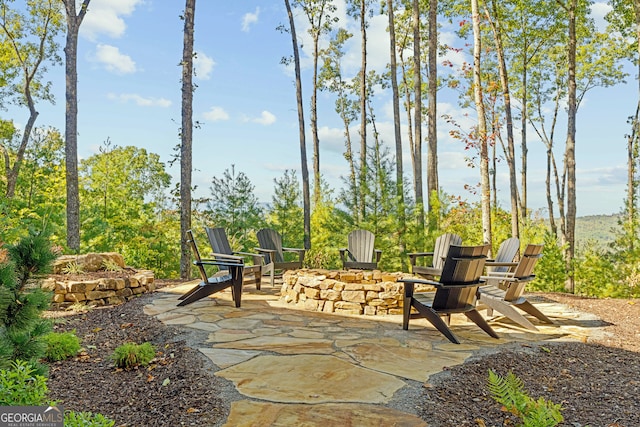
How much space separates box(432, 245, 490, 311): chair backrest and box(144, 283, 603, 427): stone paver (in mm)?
332

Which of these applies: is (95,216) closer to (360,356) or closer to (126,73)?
(126,73)

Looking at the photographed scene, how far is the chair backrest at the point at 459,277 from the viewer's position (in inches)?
160

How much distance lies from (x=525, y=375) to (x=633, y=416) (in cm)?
71

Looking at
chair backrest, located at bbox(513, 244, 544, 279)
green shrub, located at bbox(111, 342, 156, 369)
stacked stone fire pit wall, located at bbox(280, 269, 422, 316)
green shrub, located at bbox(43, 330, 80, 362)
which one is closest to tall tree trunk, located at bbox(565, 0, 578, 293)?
chair backrest, located at bbox(513, 244, 544, 279)

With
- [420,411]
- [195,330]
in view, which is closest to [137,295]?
[195,330]

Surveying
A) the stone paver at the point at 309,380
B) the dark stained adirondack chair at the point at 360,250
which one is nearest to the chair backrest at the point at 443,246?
the dark stained adirondack chair at the point at 360,250

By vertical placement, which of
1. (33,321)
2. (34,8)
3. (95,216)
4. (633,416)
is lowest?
(633,416)

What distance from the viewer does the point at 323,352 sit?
3588 millimetres

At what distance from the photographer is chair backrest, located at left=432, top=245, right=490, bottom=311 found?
405 centimetres

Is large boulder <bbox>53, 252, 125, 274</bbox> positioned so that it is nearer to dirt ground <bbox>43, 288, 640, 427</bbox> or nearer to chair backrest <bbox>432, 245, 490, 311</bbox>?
dirt ground <bbox>43, 288, 640, 427</bbox>

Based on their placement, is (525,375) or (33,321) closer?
(33,321)

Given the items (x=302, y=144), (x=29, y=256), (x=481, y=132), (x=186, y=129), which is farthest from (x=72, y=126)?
(x=29, y=256)

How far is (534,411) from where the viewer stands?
2.51 m

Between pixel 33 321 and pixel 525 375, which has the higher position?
pixel 33 321
